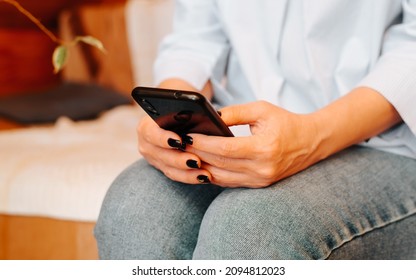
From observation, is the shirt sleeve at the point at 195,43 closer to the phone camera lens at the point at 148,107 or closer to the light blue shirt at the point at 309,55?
the light blue shirt at the point at 309,55

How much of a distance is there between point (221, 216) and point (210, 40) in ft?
1.21

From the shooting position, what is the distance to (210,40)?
83 centimetres

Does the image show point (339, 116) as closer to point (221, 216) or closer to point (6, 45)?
point (221, 216)

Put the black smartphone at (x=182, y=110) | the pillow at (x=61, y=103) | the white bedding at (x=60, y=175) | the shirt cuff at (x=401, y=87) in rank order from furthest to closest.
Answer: the pillow at (x=61, y=103) → the white bedding at (x=60, y=175) → the shirt cuff at (x=401, y=87) → the black smartphone at (x=182, y=110)

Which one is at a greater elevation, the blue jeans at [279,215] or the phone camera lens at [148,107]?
the phone camera lens at [148,107]

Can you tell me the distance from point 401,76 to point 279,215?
23cm

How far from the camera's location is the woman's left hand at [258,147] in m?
0.55

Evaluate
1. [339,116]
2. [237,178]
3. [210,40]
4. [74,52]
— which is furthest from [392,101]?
[74,52]

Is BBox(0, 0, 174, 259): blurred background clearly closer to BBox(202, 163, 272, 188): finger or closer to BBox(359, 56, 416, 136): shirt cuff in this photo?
BBox(202, 163, 272, 188): finger

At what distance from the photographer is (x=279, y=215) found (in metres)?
0.53

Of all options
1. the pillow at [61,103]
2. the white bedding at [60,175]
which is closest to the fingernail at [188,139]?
the white bedding at [60,175]

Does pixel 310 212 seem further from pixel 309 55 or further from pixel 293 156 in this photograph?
pixel 309 55

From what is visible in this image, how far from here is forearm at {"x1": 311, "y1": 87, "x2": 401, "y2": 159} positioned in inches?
23.6

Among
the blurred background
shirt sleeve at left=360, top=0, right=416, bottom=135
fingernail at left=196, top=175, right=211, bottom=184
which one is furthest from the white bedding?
shirt sleeve at left=360, top=0, right=416, bottom=135
